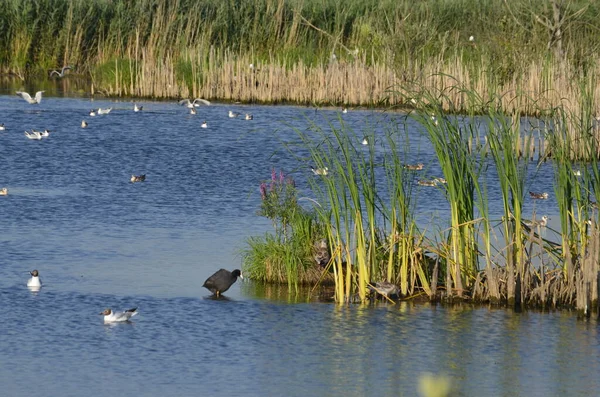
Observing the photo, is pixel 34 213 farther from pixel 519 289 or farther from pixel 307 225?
pixel 519 289

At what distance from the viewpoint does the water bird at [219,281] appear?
10.2m

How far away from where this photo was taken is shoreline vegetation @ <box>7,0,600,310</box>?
32.7 feet

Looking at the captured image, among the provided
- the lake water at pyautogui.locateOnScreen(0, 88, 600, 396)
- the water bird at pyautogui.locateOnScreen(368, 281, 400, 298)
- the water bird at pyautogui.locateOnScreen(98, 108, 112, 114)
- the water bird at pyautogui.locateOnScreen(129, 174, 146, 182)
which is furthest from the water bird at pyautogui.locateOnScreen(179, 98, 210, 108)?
the water bird at pyautogui.locateOnScreen(368, 281, 400, 298)

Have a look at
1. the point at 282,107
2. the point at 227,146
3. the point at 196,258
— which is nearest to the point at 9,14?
the point at 282,107

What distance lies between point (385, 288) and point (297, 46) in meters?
21.0

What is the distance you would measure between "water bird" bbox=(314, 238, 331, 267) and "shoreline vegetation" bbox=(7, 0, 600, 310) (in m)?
0.01

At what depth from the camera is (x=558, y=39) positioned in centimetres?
2456

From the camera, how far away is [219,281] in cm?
1017

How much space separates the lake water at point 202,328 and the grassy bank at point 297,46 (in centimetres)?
978

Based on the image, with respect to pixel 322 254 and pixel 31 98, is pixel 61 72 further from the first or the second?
pixel 322 254

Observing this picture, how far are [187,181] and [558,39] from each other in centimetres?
1034

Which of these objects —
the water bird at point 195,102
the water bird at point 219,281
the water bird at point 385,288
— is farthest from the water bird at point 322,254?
the water bird at point 195,102

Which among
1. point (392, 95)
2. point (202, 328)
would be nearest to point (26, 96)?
point (392, 95)

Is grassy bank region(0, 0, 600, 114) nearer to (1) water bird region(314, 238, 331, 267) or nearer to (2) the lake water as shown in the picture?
(2) the lake water
